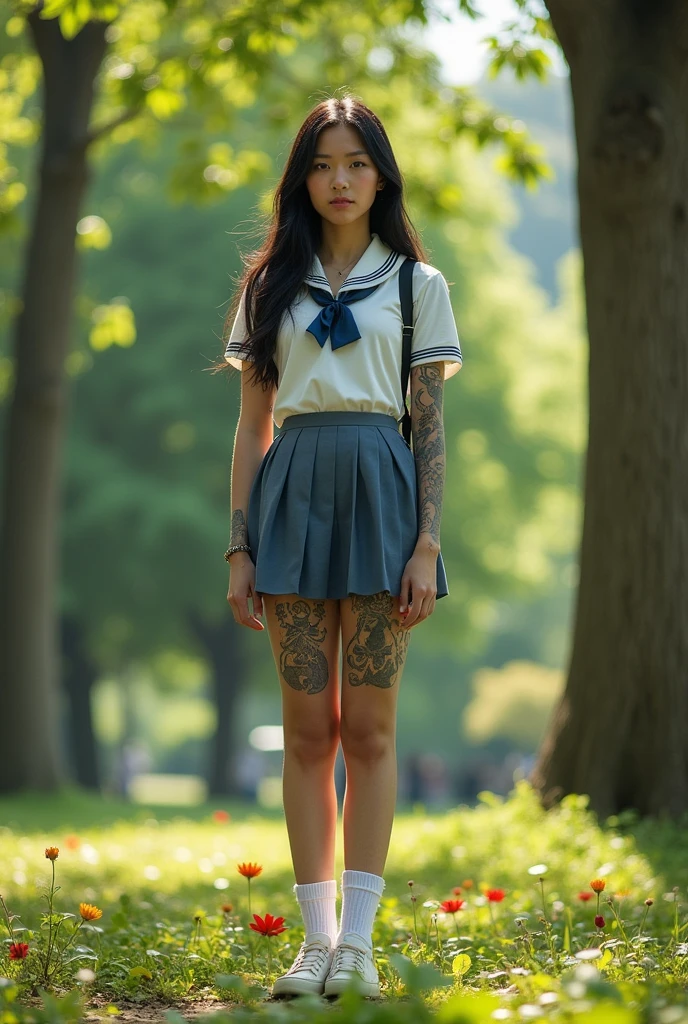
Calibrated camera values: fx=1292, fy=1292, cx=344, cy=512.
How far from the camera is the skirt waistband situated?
12.3 ft

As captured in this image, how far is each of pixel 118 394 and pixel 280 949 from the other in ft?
61.8

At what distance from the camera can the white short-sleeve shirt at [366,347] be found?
3.73m

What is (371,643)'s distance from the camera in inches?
145

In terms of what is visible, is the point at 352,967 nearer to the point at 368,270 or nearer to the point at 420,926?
the point at 420,926

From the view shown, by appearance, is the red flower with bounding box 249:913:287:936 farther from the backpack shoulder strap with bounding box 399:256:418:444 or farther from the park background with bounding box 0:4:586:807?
the park background with bounding box 0:4:586:807

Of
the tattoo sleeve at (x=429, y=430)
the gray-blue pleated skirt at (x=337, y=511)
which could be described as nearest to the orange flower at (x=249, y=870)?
the gray-blue pleated skirt at (x=337, y=511)

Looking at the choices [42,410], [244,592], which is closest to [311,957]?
[244,592]

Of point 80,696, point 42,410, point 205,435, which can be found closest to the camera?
point 42,410

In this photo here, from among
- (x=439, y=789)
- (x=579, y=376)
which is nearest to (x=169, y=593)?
(x=579, y=376)

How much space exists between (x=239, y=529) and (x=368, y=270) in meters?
0.87

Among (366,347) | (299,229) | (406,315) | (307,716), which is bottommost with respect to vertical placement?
(307,716)

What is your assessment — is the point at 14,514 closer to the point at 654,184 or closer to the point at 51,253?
the point at 51,253

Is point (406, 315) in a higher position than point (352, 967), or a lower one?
higher

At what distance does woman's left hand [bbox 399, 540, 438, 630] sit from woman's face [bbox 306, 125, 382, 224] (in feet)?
3.35
